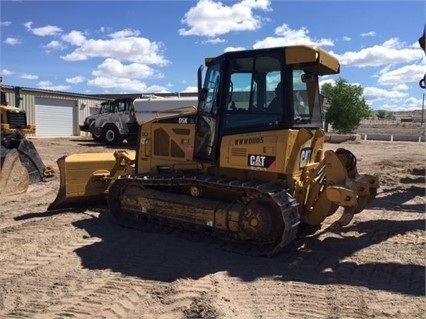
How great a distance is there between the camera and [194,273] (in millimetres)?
5504

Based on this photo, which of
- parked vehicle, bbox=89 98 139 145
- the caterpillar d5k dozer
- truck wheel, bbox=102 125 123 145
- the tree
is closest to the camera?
the caterpillar d5k dozer

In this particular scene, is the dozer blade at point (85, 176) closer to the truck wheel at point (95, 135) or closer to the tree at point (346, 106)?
the truck wheel at point (95, 135)

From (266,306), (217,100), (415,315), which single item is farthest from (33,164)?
(415,315)

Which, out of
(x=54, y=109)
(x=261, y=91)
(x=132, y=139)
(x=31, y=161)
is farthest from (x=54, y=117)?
(x=261, y=91)

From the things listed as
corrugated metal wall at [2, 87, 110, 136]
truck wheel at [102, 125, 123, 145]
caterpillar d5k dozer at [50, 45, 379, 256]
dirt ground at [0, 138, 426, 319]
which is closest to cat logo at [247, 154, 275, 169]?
caterpillar d5k dozer at [50, 45, 379, 256]

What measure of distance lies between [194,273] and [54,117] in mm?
31432

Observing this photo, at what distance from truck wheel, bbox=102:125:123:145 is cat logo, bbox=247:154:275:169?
1894cm

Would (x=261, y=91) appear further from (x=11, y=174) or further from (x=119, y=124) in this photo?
(x=119, y=124)

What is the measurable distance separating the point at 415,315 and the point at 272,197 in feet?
7.09

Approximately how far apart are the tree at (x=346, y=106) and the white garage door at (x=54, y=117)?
19.8 meters

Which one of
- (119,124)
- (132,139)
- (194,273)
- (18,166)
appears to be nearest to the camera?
(194,273)

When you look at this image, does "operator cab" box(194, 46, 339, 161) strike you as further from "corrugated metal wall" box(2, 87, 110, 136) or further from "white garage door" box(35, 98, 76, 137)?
"white garage door" box(35, 98, 76, 137)

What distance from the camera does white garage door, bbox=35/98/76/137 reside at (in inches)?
1310

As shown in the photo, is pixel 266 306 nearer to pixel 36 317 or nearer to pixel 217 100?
pixel 36 317
